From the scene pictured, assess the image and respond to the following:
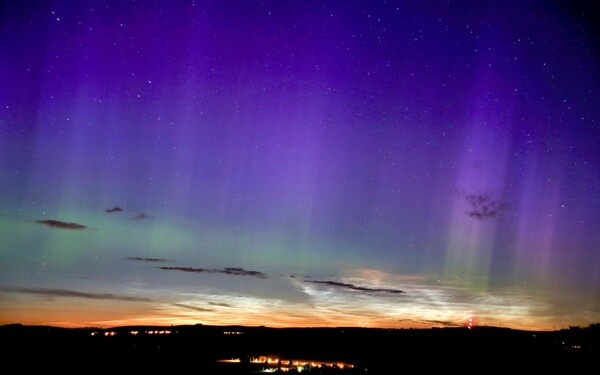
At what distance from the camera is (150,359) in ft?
350

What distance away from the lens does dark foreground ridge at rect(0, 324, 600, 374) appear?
3819 inches

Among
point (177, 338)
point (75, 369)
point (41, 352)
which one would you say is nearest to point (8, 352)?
point (41, 352)

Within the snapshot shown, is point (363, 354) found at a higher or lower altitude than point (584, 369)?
lower

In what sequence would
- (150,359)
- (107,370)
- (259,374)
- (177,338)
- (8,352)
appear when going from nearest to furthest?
(259,374), (107,370), (150,359), (8,352), (177,338)

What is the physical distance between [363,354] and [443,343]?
22.3m

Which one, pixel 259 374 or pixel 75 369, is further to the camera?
pixel 75 369

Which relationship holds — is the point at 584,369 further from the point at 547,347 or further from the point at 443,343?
the point at 443,343

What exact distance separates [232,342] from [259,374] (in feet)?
310

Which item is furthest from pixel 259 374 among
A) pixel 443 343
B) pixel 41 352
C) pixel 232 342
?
pixel 232 342

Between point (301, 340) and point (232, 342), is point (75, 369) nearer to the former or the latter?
point (232, 342)

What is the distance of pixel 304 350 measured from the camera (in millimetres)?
159250

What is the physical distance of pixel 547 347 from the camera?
395 feet

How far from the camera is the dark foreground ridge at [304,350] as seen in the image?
97.0 meters

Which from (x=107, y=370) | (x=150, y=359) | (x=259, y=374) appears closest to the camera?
(x=259, y=374)
